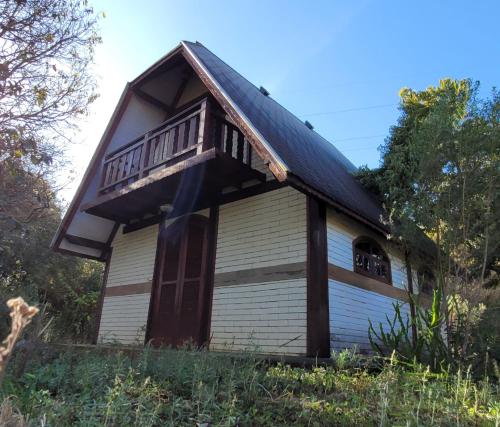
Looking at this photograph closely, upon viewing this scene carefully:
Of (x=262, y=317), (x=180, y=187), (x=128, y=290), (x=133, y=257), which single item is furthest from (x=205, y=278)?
(x=133, y=257)

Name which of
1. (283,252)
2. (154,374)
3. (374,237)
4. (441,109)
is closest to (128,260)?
(283,252)

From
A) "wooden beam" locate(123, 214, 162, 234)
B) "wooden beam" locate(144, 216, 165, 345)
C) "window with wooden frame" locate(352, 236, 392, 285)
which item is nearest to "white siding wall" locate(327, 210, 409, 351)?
"window with wooden frame" locate(352, 236, 392, 285)

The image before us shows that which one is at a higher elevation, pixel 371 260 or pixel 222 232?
pixel 222 232

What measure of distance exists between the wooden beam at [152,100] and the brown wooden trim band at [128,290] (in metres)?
4.67

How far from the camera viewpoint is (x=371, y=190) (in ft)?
37.4

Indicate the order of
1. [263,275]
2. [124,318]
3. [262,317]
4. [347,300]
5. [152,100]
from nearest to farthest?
[262,317], [263,275], [347,300], [124,318], [152,100]

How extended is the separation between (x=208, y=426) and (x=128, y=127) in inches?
350

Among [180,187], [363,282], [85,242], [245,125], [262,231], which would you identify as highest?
[245,125]

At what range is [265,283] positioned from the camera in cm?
683

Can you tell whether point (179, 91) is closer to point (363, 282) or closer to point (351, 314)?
point (363, 282)

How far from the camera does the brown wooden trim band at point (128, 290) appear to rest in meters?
9.31

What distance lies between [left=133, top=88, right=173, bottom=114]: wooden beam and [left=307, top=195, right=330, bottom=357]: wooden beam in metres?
5.68

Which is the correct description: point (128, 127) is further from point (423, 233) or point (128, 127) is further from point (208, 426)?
point (208, 426)

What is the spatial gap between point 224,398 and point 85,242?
9.00 m
